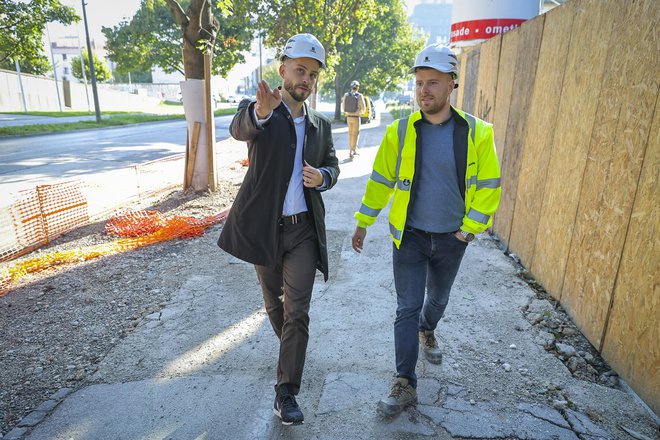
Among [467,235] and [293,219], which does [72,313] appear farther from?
[467,235]

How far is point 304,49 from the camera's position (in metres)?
2.58

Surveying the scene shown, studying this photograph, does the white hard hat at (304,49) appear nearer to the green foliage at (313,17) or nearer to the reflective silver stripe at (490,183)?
the reflective silver stripe at (490,183)

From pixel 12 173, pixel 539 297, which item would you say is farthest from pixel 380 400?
pixel 12 173

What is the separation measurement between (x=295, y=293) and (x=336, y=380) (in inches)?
33.0

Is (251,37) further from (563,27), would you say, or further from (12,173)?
(563,27)

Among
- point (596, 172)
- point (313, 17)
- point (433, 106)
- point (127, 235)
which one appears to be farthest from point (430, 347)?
point (313, 17)

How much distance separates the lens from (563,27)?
4.42m

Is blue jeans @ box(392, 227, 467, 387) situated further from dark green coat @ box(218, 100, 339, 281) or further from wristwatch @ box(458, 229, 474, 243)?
dark green coat @ box(218, 100, 339, 281)

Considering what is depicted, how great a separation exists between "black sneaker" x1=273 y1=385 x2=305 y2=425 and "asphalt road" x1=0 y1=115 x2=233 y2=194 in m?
9.25

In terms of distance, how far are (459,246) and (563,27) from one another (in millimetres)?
3007

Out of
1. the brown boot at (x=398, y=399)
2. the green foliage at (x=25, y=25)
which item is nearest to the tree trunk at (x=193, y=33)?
the brown boot at (x=398, y=399)

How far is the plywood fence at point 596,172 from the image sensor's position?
9.59ft

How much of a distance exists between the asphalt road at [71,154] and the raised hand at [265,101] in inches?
364

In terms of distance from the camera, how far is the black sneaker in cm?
261
